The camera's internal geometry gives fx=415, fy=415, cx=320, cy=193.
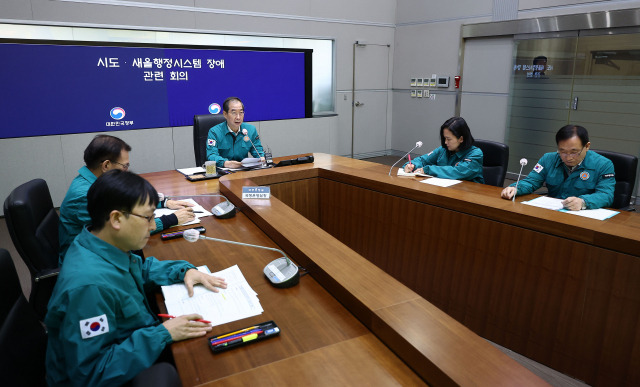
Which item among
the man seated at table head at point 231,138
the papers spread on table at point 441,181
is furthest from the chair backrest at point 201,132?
the papers spread on table at point 441,181

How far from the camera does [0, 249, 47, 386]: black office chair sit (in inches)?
42.0

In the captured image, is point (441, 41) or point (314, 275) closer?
point (314, 275)

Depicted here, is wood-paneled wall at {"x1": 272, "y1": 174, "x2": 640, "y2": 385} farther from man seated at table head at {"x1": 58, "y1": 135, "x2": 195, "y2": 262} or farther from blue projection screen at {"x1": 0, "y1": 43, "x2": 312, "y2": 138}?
blue projection screen at {"x1": 0, "y1": 43, "x2": 312, "y2": 138}

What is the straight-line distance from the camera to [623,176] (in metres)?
2.66

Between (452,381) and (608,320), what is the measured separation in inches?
52.6

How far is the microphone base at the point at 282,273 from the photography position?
1.48 metres

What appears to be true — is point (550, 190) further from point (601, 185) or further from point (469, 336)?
point (469, 336)

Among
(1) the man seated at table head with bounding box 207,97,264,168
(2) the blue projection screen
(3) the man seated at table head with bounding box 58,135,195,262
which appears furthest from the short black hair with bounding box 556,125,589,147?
(2) the blue projection screen

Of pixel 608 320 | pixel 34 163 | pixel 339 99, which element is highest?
pixel 339 99

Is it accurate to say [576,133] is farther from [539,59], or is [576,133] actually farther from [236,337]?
[539,59]

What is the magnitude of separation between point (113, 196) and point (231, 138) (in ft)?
8.76

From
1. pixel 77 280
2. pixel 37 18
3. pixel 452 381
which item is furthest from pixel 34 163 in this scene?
pixel 452 381

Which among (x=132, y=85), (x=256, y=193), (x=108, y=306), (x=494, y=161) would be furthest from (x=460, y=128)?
(x=132, y=85)

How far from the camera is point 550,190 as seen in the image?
276 centimetres
